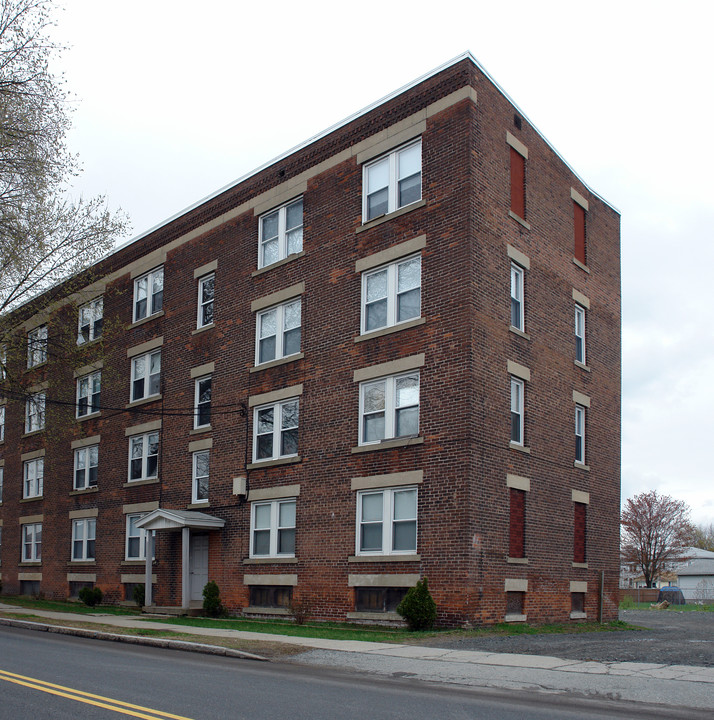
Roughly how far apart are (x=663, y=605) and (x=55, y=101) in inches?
1705

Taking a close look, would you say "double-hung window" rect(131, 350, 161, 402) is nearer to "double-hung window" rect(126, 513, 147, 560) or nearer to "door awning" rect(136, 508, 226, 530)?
"double-hung window" rect(126, 513, 147, 560)

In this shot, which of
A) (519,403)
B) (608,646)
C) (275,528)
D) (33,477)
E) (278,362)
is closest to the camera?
(608,646)

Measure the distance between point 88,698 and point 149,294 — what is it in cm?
2399

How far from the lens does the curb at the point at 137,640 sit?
15469 mm

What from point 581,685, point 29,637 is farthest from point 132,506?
point 581,685

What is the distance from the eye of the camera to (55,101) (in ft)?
73.6

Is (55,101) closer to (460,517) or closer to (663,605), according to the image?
(460,517)

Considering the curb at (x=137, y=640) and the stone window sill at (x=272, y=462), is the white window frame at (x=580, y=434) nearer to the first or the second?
the stone window sill at (x=272, y=462)

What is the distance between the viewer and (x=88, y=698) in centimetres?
959

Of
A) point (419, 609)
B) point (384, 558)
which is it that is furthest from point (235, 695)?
point (384, 558)

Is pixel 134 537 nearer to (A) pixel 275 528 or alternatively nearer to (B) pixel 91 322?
(A) pixel 275 528

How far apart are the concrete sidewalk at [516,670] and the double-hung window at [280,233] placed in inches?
498

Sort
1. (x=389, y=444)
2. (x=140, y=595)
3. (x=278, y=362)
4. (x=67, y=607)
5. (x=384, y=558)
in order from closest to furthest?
(x=384, y=558) → (x=389, y=444) → (x=278, y=362) → (x=140, y=595) → (x=67, y=607)

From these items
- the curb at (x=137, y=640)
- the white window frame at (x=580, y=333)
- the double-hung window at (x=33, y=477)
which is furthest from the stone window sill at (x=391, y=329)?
the double-hung window at (x=33, y=477)
